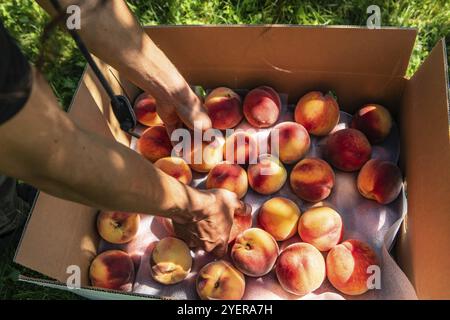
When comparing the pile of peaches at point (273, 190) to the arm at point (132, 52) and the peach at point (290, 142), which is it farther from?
the arm at point (132, 52)

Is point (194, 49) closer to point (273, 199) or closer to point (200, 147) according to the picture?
point (200, 147)

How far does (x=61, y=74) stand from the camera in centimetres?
200

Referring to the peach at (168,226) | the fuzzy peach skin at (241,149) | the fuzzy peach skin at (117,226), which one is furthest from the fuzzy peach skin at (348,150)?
the fuzzy peach skin at (117,226)

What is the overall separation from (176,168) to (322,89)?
24.0 inches

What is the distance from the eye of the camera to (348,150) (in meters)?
1.51

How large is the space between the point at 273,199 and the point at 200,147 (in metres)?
0.31

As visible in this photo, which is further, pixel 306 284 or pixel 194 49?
pixel 194 49

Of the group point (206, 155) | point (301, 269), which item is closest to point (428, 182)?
point (301, 269)

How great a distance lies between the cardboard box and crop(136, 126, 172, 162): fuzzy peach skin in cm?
11

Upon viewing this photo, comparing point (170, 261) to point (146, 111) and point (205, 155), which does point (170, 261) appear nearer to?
point (205, 155)

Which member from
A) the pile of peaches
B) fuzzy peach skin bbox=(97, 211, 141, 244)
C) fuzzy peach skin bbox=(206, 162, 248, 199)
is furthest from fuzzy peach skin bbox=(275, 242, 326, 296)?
fuzzy peach skin bbox=(97, 211, 141, 244)

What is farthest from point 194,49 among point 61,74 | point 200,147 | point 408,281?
point 408,281

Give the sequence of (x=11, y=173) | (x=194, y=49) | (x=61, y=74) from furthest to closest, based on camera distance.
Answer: (x=61, y=74)
(x=194, y=49)
(x=11, y=173)

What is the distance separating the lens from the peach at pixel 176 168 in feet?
5.00
